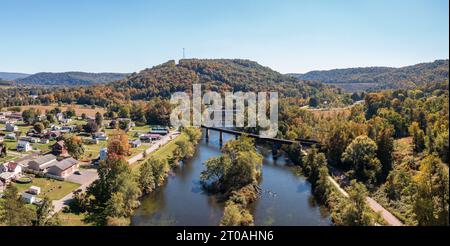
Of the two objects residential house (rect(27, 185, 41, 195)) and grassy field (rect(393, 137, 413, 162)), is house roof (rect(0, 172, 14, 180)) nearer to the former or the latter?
residential house (rect(27, 185, 41, 195))

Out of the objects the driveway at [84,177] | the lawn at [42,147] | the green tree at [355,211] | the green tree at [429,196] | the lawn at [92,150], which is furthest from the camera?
the lawn at [42,147]

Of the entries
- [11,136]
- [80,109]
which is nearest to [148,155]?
[11,136]

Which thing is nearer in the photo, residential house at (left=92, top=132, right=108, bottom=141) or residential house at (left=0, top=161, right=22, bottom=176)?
residential house at (left=0, top=161, right=22, bottom=176)

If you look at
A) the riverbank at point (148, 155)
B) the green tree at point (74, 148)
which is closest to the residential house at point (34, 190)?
the riverbank at point (148, 155)

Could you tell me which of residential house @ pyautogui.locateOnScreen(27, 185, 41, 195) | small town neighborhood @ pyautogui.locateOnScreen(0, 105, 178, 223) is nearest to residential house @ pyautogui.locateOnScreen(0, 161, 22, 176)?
small town neighborhood @ pyautogui.locateOnScreen(0, 105, 178, 223)

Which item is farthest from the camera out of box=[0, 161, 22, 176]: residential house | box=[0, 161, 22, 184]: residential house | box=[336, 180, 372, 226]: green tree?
box=[0, 161, 22, 176]: residential house

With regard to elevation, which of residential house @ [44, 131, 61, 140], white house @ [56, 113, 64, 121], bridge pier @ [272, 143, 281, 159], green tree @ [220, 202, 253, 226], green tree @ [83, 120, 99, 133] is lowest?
green tree @ [220, 202, 253, 226]

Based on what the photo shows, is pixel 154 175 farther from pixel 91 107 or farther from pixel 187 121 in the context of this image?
pixel 91 107

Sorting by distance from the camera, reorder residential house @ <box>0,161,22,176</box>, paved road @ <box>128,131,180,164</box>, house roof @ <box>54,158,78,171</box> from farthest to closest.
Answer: paved road @ <box>128,131,180,164</box> < house roof @ <box>54,158,78,171</box> < residential house @ <box>0,161,22,176</box>

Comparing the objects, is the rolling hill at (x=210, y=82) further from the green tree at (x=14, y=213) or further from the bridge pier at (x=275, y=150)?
the green tree at (x=14, y=213)
